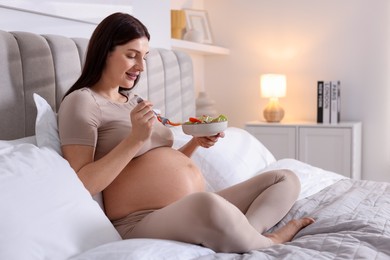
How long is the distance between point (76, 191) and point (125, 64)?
0.51 m

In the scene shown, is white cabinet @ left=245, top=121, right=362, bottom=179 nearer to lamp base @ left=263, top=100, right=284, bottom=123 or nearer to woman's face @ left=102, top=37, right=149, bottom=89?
lamp base @ left=263, top=100, right=284, bottom=123

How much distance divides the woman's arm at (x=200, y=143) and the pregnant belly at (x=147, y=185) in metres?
0.18

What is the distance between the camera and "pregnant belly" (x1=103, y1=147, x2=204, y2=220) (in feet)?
5.37

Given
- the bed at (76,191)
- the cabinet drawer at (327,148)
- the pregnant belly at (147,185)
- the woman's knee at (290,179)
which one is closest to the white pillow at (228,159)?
the bed at (76,191)

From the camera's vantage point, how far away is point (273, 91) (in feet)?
12.9

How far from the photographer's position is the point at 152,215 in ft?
4.99

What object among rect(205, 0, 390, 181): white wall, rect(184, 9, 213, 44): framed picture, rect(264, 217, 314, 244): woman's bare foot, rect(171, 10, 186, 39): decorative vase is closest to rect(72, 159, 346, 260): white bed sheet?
rect(264, 217, 314, 244): woman's bare foot

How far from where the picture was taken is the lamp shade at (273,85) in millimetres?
3902

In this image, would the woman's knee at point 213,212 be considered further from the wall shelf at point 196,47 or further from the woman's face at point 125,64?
the wall shelf at point 196,47

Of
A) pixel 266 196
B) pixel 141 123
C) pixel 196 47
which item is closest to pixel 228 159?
pixel 266 196

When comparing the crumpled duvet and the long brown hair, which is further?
the long brown hair

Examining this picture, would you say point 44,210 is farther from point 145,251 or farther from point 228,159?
point 228,159

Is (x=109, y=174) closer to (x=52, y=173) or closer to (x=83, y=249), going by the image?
(x=52, y=173)

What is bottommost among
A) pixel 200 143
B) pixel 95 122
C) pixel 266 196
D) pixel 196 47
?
pixel 266 196
